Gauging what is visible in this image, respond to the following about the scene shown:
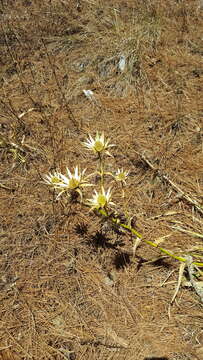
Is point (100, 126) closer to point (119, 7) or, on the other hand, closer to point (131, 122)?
point (131, 122)

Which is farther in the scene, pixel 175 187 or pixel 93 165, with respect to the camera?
pixel 93 165

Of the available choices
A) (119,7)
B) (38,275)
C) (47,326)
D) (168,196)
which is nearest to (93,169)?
(168,196)

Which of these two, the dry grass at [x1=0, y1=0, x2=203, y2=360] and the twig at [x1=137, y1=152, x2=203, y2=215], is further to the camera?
the twig at [x1=137, y1=152, x2=203, y2=215]

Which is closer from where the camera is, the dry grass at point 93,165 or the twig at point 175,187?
the dry grass at point 93,165

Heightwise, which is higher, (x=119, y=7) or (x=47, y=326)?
(x=119, y=7)

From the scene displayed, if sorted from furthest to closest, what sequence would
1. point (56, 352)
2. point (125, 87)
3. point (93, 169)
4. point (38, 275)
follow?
1. point (125, 87)
2. point (93, 169)
3. point (38, 275)
4. point (56, 352)

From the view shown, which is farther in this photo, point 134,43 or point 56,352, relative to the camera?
point 134,43

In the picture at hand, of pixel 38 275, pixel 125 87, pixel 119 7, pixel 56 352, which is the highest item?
pixel 119 7

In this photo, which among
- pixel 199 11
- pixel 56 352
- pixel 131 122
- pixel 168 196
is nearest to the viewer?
pixel 56 352
